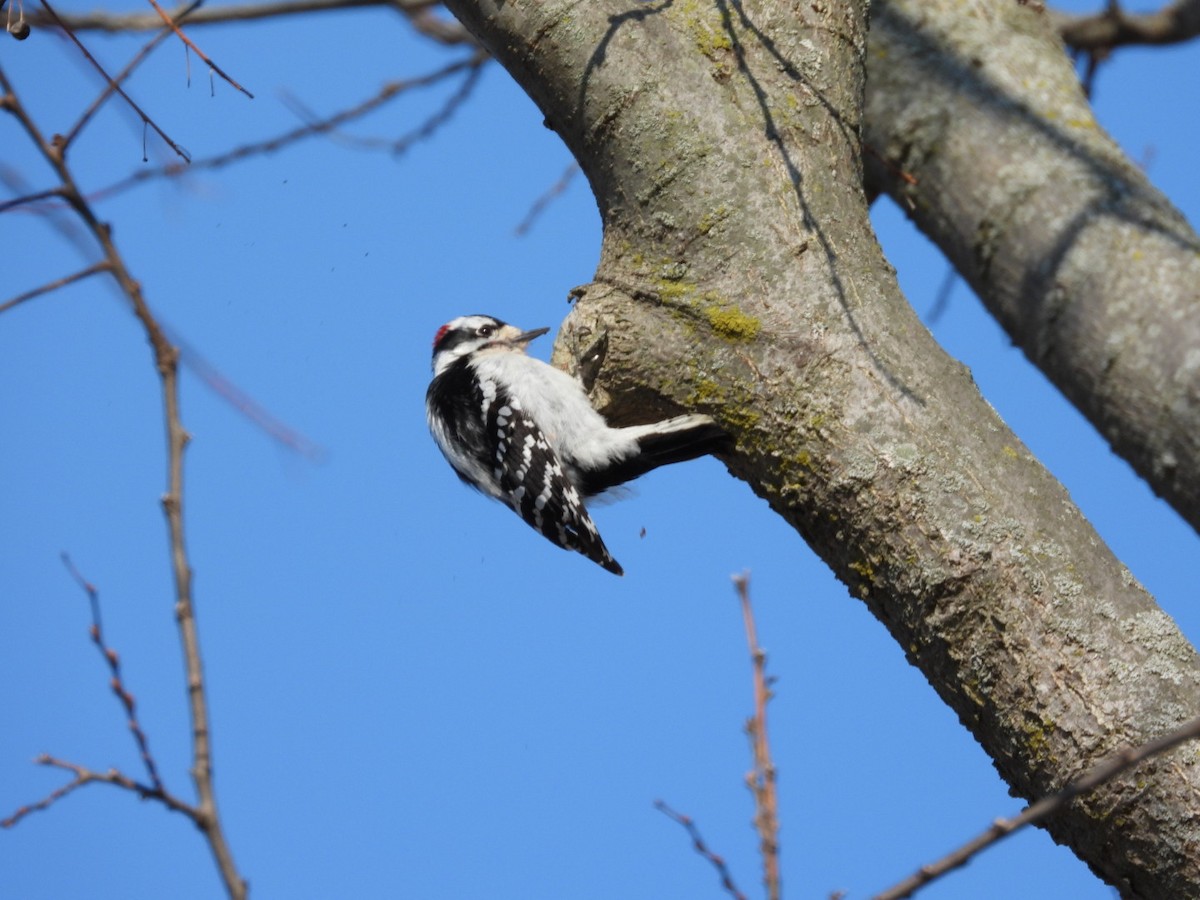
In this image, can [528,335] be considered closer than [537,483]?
No

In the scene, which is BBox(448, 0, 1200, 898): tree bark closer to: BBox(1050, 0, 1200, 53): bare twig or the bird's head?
the bird's head

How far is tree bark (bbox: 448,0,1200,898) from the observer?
2.38 meters

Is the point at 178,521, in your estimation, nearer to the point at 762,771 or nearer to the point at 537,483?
the point at 762,771

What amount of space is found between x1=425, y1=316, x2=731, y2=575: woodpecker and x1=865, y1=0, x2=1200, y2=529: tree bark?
108 centimetres

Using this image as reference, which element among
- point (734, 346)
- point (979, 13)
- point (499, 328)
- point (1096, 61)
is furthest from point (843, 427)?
point (1096, 61)

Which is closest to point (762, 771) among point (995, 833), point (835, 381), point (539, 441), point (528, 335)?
point (995, 833)

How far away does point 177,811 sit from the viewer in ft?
3.73

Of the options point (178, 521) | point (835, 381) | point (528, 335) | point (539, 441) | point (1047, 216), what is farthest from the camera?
point (528, 335)

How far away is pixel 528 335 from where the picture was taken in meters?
4.84

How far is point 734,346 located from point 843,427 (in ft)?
1.19

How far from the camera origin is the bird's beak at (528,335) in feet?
15.7

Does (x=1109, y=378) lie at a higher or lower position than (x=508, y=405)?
lower

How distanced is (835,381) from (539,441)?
57.1 inches

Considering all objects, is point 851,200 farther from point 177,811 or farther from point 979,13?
point 177,811
